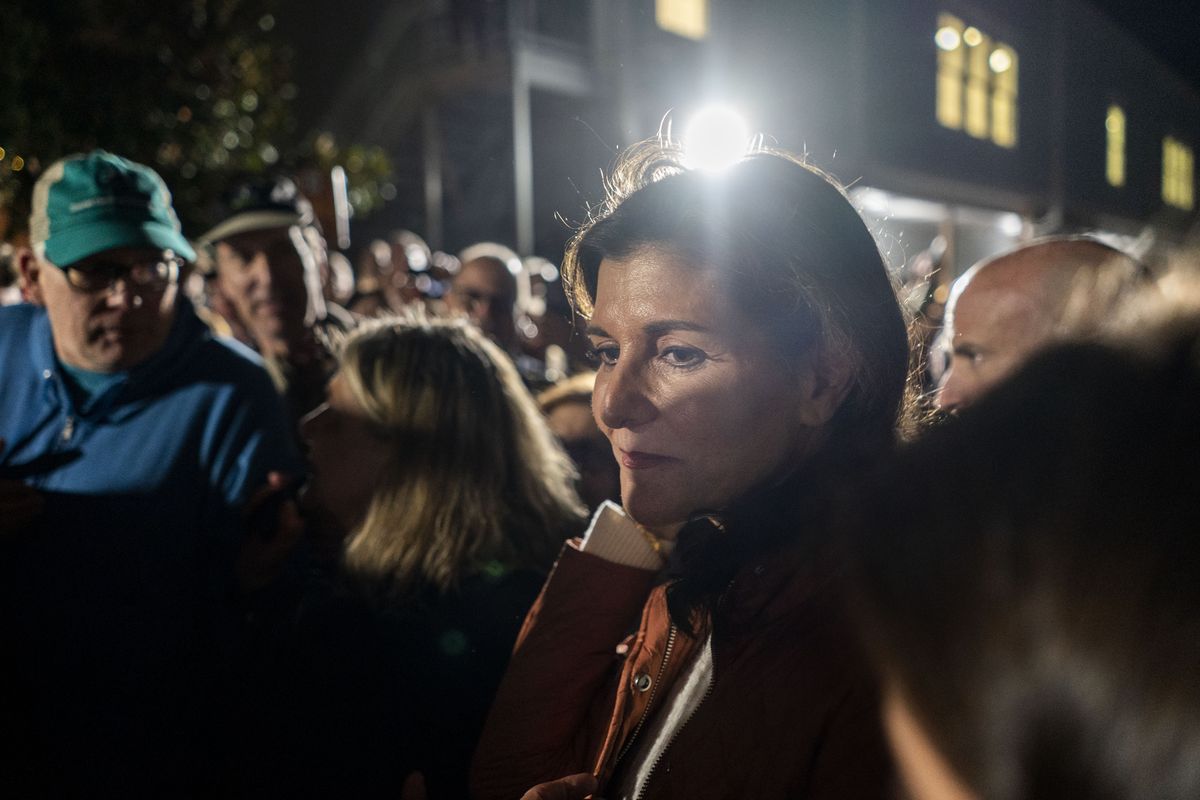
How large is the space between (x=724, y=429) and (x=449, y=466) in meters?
1.10

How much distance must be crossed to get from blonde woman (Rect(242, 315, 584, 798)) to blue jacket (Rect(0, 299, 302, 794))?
30 centimetres

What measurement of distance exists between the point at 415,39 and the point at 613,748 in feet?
61.9

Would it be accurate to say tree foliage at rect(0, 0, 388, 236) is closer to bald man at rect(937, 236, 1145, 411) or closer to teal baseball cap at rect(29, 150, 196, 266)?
teal baseball cap at rect(29, 150, 196, 266)

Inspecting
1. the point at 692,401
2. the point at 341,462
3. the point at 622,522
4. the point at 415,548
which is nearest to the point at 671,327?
the point at 692,401

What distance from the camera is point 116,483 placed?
228 centimetres

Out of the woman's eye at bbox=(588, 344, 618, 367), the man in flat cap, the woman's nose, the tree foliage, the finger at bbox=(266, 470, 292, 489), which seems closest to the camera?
the woman's nose

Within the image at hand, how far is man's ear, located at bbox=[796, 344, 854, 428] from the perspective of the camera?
1.18m

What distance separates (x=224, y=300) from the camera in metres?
3.81

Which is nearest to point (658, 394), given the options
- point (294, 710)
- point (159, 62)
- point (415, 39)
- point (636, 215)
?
point (636, 215)

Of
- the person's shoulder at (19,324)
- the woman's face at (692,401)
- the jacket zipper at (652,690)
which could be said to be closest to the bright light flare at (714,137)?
the woman's face at (692,401)

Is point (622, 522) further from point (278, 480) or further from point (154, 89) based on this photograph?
point (154, 89)

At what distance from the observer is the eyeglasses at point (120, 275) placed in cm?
238

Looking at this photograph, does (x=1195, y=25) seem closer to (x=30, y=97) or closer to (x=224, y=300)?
(x=224, y=300)

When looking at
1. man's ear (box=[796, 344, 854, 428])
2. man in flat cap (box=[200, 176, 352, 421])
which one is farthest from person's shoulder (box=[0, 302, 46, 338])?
man's ear (box=[796, 344, 854, 428])
